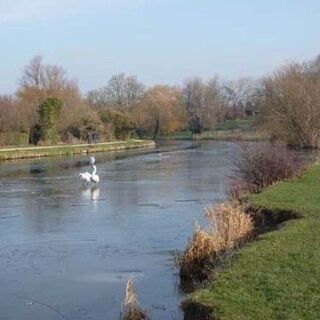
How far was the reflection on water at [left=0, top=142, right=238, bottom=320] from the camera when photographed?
33.8 feet

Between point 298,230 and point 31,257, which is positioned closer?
point 298,230

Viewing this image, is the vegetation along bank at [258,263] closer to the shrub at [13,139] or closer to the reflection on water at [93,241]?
the reflection on water at [93,241]

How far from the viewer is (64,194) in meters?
25.1

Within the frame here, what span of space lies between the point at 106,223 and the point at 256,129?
46900 millimetres

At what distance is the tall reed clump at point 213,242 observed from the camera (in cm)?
1130

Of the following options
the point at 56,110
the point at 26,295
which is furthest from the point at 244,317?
the point at 56,110

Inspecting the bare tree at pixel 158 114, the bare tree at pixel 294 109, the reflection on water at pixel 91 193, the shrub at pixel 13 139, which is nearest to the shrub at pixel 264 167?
the reflection on water at pixel 91 193

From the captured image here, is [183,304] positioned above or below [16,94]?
below

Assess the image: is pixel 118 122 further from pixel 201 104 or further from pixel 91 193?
pixel 91 193

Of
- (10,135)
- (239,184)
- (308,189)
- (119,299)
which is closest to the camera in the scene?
(119,299)

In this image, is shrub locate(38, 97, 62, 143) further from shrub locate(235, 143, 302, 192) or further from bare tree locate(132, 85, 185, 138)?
shrub locate(235, 143, 302, 192)

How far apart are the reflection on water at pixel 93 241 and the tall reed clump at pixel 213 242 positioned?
40 cm

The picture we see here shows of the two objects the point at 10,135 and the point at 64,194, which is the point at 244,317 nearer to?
the point at 64,194

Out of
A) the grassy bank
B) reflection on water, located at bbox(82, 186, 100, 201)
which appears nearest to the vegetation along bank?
reflection on water, located at bbox(82, 186, 100, 201)
